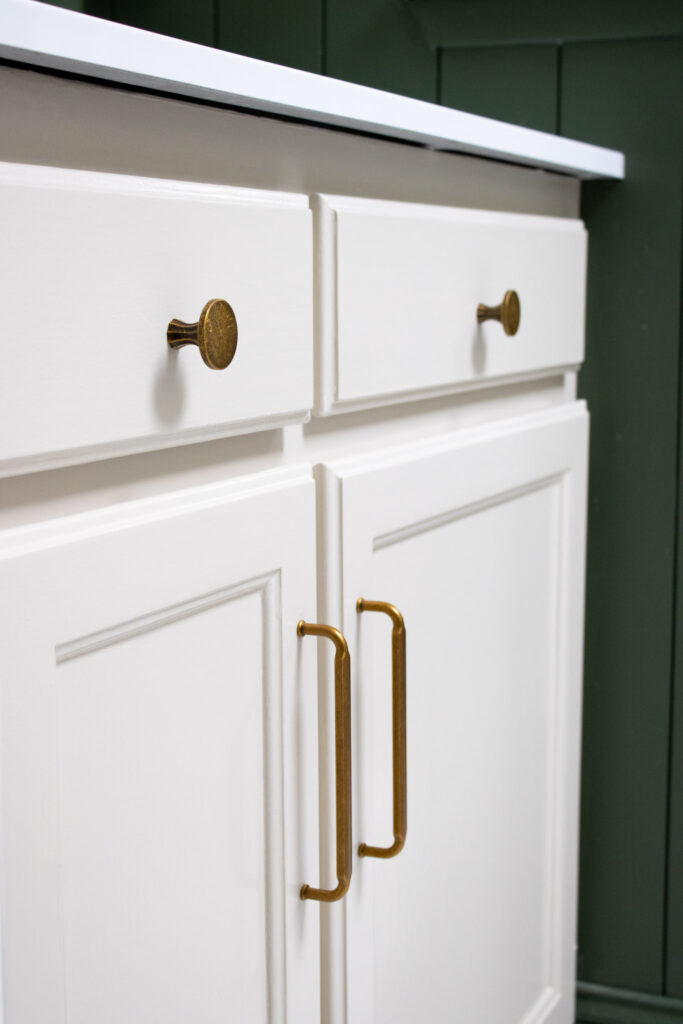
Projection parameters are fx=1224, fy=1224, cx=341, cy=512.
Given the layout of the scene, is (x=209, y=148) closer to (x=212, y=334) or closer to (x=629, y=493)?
(x=212, y=334)

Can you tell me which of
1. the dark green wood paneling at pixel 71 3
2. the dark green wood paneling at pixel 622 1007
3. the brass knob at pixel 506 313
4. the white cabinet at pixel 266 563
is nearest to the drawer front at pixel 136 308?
the white cabinet at pixel 266 563

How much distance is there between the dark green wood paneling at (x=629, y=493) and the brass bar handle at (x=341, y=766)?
0.57 metres

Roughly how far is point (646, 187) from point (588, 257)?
8 cm

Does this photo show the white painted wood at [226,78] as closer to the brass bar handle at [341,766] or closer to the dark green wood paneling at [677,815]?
the brass bar handle at [341,766]

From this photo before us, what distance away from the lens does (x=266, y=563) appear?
2.17 ft

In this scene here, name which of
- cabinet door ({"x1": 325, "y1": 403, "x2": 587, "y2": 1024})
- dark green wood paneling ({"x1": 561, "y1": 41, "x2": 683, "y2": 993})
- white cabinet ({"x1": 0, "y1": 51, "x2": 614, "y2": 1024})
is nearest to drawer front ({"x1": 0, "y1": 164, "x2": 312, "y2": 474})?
white cabinet ({"x1": 0, "y1": 51, "x2": 614, "y2": 1024})

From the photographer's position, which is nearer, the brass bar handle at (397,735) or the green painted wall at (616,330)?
the brass bar handle at (397,735)

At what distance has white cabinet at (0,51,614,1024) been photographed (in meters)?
0.51

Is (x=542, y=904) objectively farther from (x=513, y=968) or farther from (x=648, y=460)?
(x=648, y=460)

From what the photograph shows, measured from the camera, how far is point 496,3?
3.82ft

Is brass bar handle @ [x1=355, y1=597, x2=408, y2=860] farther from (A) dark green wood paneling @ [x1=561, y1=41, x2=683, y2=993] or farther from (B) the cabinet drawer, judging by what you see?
(A) dark green wood paneling @ [x1=561, y1=41, x2=683, y2=993]

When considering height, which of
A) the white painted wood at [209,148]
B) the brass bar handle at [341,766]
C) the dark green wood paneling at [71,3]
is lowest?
the brass bar handle at [341,766]

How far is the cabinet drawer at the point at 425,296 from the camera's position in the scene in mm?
713

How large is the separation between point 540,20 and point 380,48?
0.16m
